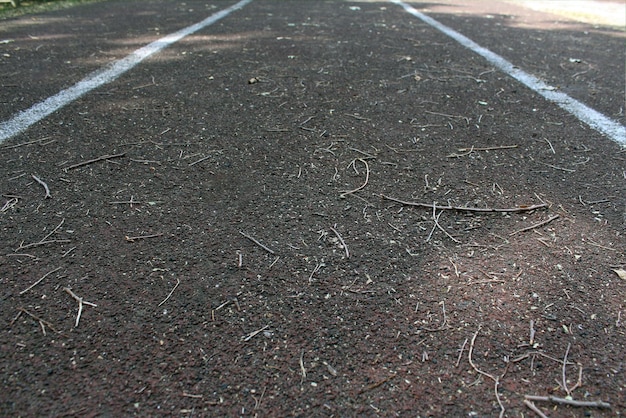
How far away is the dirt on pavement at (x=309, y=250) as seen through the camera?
4.82 ft

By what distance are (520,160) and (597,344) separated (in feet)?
4.65

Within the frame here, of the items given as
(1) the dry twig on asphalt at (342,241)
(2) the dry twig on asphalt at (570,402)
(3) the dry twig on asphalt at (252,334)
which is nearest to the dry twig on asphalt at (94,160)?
(1) the dry twig on asphalt at (342,241)

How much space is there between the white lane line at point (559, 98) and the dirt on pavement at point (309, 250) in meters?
0.12

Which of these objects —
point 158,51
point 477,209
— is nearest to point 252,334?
point 477,209

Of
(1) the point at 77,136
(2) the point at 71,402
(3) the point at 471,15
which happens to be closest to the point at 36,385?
(2) the point at 71,402

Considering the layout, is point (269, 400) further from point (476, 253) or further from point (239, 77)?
point (239, 77)

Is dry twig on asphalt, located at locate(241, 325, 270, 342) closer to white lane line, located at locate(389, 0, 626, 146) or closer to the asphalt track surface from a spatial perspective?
the asphalt track surface

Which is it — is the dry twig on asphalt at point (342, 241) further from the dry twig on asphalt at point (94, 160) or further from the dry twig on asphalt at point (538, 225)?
the dry twig on asphalt at point (94, 160)

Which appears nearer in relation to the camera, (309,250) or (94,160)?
(309,250)

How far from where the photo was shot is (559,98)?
380 cm

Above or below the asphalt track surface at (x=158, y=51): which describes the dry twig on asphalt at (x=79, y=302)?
below

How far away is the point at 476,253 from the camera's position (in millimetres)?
2037

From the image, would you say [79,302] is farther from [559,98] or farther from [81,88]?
[559,98]

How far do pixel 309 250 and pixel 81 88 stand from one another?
8.50ft
